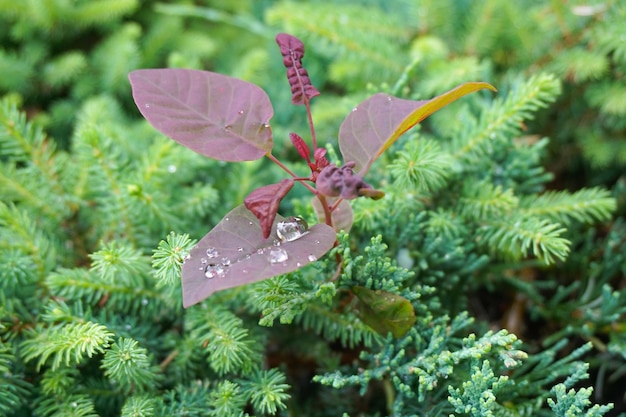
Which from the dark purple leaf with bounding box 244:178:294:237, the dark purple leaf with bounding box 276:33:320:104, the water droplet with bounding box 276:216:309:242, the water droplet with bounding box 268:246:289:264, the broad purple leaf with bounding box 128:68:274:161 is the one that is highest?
the dark purple leaf with bounding box 276:33:320:104

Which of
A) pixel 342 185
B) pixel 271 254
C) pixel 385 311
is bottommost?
pixel 385 311

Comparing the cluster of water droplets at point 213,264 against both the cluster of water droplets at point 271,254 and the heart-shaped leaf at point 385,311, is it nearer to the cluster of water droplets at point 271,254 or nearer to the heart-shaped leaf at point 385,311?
the cluster of water droplets at point 271,254

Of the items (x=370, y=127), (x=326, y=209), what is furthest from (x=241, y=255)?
(x=370, y=127)

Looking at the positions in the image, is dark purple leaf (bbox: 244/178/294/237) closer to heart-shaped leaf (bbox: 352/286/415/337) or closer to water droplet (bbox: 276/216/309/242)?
water droplet (bbox: 276/216/309/242)

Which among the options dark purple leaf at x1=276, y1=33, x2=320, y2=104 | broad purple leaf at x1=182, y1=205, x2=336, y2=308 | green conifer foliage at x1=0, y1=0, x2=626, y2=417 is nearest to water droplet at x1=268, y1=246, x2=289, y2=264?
broad purple leaf at x1=182, y1=205, x2=336, y2=308

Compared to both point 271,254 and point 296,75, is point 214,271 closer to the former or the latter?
point 271,254
